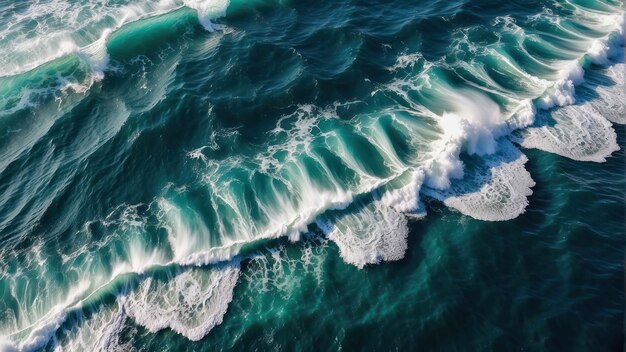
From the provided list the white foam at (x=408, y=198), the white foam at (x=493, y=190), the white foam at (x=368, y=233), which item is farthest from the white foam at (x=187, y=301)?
the white foam at (x=493, y=190)

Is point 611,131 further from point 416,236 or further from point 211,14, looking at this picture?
point 211,14

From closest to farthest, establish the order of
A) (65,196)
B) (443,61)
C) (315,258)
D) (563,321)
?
(563,321) → (315,258) → (65,196) → (443,61)

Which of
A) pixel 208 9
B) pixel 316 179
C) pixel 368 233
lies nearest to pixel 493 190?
pixel 368 233

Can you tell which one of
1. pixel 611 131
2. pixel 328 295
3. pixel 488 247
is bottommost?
pixel 328 295

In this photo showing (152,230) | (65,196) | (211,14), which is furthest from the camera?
(211,14)

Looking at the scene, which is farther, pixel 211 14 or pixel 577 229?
pixel 211 14

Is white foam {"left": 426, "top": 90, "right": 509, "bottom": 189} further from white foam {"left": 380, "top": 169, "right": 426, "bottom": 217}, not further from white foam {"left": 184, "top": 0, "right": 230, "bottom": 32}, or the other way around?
white foam {"left": 184, "top": 0, "right": 230, "bottom": 32}

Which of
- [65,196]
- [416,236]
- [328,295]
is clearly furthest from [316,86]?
[65,196]

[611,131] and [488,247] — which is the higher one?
[611,131]

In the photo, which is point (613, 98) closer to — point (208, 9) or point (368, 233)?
point (368, 233)
